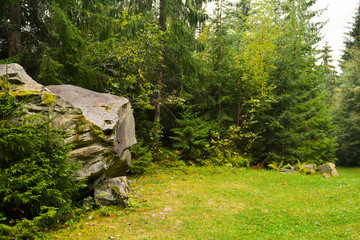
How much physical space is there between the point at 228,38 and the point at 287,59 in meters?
3.65

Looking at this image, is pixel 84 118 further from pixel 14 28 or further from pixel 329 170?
pixel 329 170

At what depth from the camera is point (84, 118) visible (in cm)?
638

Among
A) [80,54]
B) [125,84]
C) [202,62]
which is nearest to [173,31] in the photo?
[202,62]

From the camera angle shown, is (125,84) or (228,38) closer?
(125,84)

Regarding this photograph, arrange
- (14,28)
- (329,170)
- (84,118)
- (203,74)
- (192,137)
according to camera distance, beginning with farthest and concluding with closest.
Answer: (203,74), (192,137), (329,170), (14,28), (84,118)

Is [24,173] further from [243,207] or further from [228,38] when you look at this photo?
[228,38]

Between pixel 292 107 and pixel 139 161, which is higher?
pixel 292 107

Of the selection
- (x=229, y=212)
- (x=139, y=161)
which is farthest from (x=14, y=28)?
(x=229, y=212)

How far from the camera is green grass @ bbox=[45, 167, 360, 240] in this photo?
17.0 feet

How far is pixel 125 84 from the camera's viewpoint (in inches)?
416

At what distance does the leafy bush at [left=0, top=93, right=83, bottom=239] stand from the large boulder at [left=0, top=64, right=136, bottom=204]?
481 millimetres

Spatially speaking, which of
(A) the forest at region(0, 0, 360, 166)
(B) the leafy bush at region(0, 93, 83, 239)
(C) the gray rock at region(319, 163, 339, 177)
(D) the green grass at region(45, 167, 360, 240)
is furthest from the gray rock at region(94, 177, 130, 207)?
(C) the gray rock at region(319, 163, 339, 177)

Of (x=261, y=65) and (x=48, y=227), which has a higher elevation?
(x=261, y=65)

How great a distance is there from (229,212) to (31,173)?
489 centimetres
